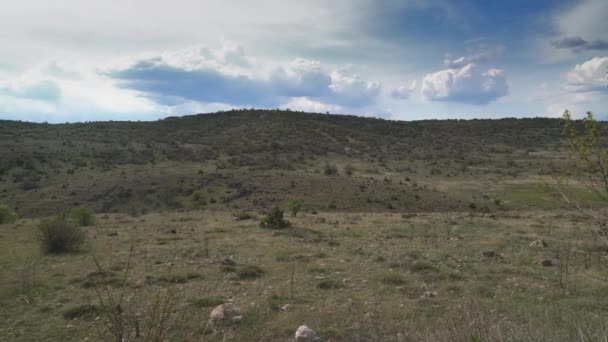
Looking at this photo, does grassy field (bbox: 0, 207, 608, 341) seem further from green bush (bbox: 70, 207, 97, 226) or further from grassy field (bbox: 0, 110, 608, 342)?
green bush (bbox: 70, 207, 97, 226)

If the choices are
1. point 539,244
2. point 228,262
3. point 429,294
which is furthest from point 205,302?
point 539,244

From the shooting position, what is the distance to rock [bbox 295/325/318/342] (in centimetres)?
573

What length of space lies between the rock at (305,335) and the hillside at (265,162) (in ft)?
57.1

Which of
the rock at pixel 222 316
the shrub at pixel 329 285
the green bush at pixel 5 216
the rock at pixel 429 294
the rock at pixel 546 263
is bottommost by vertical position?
the green bush at pixel 5 216

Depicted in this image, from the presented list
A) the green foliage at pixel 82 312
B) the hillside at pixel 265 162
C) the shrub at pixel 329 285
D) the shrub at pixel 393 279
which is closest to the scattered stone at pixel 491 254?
the shrub at pixel 393 279

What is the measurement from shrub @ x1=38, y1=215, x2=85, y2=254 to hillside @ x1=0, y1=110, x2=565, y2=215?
1555cm

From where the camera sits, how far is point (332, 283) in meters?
8.66

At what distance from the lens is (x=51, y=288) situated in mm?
8836

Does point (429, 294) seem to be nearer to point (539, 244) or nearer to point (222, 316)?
point (222, 316)

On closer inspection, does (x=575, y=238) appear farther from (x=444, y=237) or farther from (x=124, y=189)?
(x=124, y=189)

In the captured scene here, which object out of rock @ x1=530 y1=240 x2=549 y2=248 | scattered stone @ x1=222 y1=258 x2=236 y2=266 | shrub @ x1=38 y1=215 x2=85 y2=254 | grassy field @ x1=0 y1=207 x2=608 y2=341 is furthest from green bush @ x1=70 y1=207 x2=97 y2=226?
rock @ x1=530 y1=240 x2=549 y2=248

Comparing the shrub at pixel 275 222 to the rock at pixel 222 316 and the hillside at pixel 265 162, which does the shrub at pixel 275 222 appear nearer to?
the rock at pixel 222 316

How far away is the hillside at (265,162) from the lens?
30641 mm

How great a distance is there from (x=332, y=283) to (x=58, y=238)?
31.1ft
